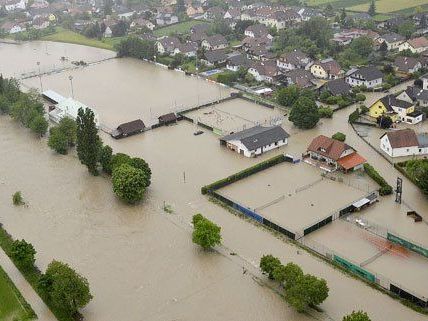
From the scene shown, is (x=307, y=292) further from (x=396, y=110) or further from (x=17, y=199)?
(x=396, y=110)

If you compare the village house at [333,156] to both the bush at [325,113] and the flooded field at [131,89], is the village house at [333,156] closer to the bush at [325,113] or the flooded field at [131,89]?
the bush at [325,113]

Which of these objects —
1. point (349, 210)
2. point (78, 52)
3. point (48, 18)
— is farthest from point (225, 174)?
point (48, 18)

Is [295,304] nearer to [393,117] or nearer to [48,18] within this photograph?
[393,117]

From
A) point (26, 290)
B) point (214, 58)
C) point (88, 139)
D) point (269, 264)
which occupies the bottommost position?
point (26, 290)

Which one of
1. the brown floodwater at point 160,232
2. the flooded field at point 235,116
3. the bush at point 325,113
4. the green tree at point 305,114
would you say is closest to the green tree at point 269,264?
the brown floodwater at point 160,232

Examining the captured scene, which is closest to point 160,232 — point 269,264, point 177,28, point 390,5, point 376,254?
point 269,264

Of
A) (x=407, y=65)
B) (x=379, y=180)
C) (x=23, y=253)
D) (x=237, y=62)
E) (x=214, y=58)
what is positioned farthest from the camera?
(x=214, y=58)
